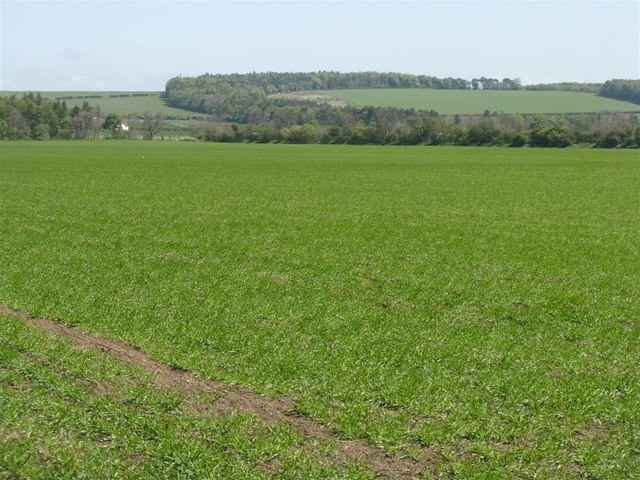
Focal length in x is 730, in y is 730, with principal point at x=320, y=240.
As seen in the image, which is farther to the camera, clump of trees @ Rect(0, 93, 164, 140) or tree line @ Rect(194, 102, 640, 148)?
clump of trees @ Rect(0, 93, 164, 140)

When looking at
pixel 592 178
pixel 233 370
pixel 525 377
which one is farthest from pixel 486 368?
pixel 592 178

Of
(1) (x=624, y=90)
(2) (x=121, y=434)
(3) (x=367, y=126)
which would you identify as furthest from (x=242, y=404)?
(1) (x=624, y=90)

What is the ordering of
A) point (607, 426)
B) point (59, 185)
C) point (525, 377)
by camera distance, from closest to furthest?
point (607, 426)
point (525, 377)
point (59, 185)

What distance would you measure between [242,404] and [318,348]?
288cm

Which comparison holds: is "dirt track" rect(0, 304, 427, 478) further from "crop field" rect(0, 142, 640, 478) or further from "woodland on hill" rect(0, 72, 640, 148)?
"woodland on hill" rect(0, 72, 640, 148)

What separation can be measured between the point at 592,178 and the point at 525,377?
5013cm

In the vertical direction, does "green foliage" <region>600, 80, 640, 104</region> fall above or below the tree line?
above

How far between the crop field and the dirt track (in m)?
0.04

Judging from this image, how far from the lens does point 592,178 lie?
57719 millimetres

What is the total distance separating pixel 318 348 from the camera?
12922mm

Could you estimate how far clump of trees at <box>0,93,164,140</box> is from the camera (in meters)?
161

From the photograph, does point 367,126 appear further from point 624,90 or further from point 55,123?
point 624,90

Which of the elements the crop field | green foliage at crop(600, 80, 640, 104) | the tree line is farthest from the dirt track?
green foliage at crop(600, 80, 640, 104)

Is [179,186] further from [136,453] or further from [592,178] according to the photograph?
[136,453]
